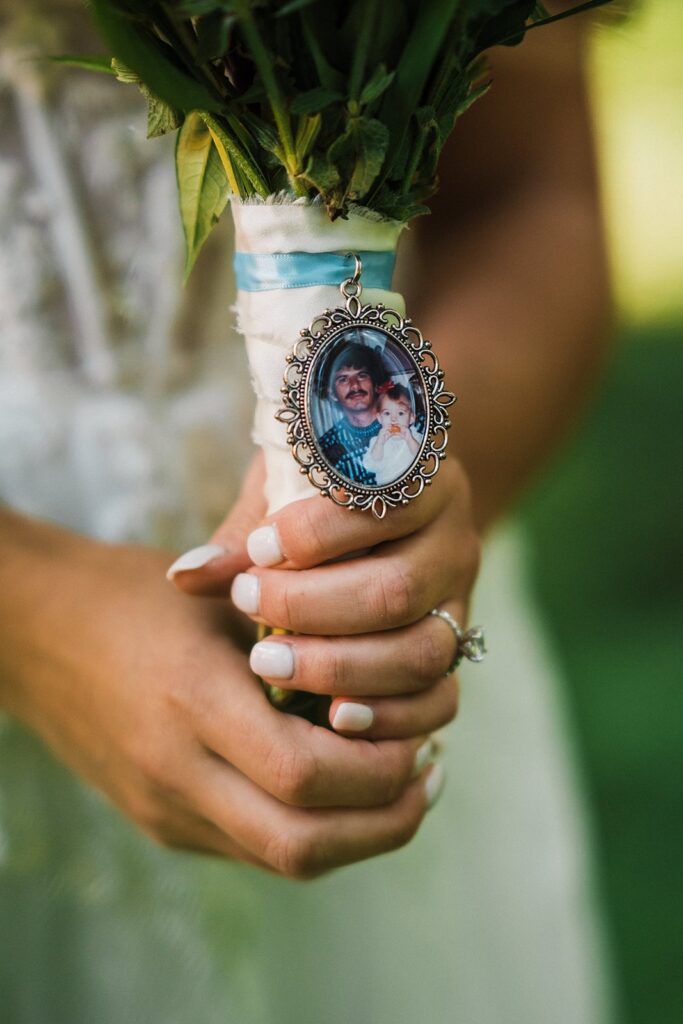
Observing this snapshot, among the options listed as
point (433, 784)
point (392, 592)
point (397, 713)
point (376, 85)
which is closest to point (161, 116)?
point (376, 85)

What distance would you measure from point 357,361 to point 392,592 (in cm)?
18

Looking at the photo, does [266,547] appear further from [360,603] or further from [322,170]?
[322,170]

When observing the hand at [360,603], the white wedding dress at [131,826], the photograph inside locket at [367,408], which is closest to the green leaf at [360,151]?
the photograph inside locket at [367,408]

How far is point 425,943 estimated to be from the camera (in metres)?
1.34

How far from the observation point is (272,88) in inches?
23.8

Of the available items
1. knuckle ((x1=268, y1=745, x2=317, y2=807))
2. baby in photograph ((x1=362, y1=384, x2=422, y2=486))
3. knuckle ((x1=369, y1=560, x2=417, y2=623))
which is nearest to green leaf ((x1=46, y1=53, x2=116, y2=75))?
baby in photograph ((x1=362, y1=384, x2=422, y2=486))

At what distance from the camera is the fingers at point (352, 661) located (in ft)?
2.52

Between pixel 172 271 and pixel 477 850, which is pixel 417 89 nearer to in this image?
pixel 172 271

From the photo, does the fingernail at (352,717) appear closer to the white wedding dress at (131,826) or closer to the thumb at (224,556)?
the thumb at (224,556)

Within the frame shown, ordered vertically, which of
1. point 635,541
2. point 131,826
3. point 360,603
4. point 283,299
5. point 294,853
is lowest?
point 635,541

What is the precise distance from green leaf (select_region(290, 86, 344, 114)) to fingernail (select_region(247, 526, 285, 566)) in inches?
12.1

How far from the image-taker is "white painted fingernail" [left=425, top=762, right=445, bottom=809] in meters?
0.91

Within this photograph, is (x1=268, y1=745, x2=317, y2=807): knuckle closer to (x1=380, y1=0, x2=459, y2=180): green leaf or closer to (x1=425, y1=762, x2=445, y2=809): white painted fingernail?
(x1=425, y1=762, x2=445, y2=809): white painted fingernail

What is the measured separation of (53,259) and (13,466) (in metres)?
0.26
